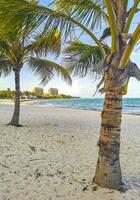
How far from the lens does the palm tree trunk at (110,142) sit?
16.3ft

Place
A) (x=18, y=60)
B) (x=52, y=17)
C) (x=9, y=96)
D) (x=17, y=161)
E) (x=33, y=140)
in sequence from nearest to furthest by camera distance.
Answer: (x=52, y=17) < (x=17, y=161) < (x=33, y=140) < (x=18, y=60) < (x=9, y=96)

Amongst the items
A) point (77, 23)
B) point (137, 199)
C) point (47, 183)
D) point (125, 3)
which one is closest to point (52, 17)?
point (77, 23)

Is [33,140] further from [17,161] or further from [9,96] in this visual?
[9,96]

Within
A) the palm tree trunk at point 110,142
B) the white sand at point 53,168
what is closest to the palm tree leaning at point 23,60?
the white sand at point 53,168

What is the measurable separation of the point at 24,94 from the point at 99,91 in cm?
6882

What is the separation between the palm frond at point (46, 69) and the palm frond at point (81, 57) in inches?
88.6

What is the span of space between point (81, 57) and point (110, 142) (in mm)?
4297

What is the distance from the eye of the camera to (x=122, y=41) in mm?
4883

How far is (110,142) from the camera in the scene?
16.6ft

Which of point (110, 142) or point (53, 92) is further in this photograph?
point (53, 92)

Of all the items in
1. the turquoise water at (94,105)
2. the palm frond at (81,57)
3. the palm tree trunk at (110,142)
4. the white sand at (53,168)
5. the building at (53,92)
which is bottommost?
the turquoise water at (94,105)

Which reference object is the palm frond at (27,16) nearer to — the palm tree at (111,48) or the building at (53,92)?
the palm tree at (111,48)

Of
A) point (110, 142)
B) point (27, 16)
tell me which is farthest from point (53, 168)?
point (27, 16)

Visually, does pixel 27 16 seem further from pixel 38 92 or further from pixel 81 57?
pixel 38 92
